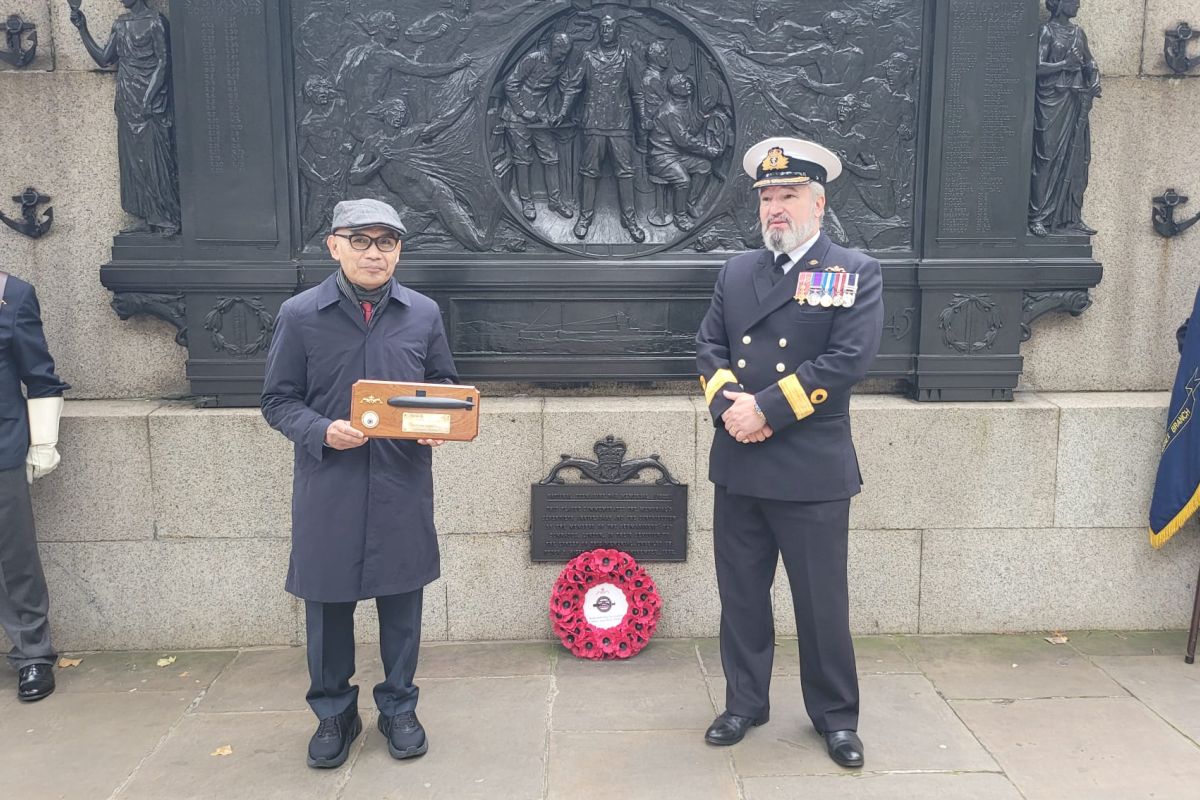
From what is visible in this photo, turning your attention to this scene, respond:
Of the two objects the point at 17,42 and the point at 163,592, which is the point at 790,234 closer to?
the point at 163,592

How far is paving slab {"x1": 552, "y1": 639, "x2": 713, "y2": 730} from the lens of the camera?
4445 mm

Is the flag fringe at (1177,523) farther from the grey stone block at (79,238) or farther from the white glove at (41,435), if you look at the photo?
the white glove at (41,435)

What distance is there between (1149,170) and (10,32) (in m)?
6.31

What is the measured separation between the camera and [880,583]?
5430mm

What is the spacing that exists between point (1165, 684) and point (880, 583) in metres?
1.44

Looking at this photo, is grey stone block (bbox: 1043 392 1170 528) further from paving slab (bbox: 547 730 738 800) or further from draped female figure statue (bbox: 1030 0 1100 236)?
paving slab (bbox: 547 730 738 800)

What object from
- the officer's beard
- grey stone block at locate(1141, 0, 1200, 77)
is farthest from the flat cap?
grey stone block at locate(1141, 0, 1200, 77)

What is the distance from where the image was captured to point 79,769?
13.5ft

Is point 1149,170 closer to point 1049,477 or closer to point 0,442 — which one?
point 1049,477

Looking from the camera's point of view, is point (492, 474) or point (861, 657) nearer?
point (861, 657)

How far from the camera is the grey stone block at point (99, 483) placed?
520 cm

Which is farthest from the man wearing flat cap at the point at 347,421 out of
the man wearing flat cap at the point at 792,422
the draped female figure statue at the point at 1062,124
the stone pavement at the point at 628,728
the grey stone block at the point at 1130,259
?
the grey stone block at the point at 1130,259

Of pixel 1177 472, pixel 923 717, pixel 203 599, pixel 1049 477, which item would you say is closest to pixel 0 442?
pixel 203 599

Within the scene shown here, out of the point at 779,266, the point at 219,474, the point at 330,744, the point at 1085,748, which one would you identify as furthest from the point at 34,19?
the point at 1085,748
